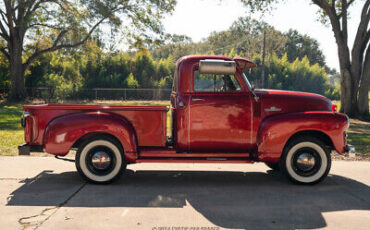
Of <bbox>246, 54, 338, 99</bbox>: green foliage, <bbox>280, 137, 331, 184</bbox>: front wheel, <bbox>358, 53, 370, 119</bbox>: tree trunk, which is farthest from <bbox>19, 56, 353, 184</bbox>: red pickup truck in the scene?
<bbox>246, 54, 338, 99</bbox>: green foliage

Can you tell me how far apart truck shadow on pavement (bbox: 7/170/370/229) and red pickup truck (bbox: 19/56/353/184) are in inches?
15.3

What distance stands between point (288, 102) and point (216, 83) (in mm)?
1202

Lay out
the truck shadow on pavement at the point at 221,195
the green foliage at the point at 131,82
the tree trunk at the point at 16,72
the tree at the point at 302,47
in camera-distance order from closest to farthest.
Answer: the truck shadow on pavement at the point at 221,195 < the tree trunk at the point at 16,72 < the green foliage at the point at 131,82 < the tree at the point at 302,47

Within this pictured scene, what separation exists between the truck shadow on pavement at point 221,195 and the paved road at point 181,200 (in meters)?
0.01

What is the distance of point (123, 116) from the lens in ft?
19.0

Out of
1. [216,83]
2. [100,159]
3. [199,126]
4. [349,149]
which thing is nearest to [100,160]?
[100,159]

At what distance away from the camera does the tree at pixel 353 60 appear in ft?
59.9

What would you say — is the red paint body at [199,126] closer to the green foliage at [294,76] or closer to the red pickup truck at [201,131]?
the red pickup truck at [201,131]

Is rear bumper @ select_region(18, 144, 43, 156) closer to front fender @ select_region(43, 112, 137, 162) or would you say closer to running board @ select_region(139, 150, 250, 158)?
front fender @ select_region(43, 112, 137, 162)

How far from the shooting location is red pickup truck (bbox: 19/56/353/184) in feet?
18.8

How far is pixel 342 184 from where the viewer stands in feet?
20.0

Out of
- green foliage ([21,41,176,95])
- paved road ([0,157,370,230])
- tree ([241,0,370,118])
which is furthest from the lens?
green foliage ([21,41,176,95])

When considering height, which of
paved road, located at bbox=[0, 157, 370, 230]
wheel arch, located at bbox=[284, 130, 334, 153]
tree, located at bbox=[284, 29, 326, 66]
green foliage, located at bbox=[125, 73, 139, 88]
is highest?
tree, located at bbox=[284, 29, 326, 66]

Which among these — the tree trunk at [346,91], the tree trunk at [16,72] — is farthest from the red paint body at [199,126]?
the tree trunk at [16,72]
